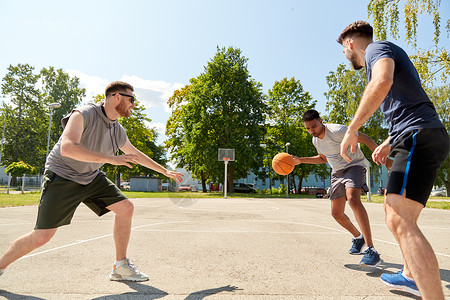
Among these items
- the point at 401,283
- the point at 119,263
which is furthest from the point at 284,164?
the point at 119,263

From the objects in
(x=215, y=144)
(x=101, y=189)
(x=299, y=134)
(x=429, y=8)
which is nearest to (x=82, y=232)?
(x=101, y=189)

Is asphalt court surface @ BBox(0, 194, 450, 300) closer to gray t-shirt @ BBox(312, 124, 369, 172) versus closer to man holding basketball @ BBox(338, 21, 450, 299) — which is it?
man holding basketball @ BBox(338, 21, 450, 299)

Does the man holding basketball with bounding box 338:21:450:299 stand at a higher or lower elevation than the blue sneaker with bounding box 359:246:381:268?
higher

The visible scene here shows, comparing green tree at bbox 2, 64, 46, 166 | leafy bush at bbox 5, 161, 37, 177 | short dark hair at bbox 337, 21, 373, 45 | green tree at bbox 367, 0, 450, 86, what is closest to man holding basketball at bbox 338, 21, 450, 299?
short dark hair at bbox 337, 21, 373, 45

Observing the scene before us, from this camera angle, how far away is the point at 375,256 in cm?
382

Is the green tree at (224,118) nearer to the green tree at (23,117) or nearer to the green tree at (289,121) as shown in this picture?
the green tree at (289,121)

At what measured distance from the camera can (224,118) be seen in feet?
115

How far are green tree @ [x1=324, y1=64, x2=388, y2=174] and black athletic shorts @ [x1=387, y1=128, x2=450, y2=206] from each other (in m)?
34.2

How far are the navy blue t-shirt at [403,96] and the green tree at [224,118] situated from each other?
3165cm

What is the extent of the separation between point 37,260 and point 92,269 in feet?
2.98

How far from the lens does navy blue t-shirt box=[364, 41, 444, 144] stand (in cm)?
231

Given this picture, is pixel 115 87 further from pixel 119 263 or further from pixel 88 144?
pixel 119 263

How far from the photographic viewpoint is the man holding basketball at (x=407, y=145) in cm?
199

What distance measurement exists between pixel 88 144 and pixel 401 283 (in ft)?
10.9
